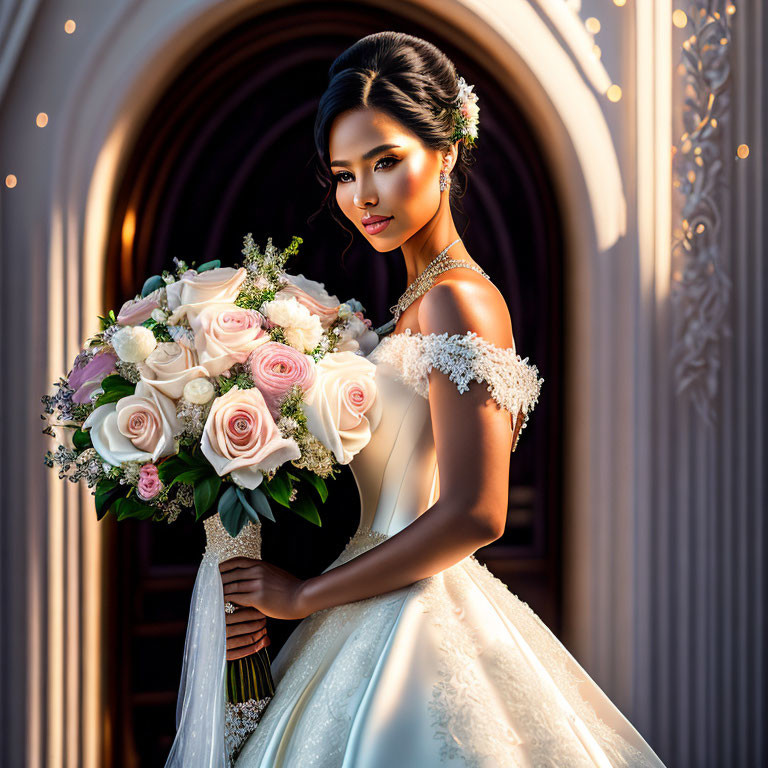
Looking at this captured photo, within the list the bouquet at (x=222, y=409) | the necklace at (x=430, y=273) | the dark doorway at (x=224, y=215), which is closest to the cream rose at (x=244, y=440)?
the bouquet at (x=222, y=409)

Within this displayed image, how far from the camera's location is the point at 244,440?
4.08ft

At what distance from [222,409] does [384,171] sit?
26.0 inches

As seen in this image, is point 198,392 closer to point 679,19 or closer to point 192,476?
point 192,476

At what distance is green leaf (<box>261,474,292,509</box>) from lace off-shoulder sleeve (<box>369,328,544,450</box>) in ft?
1.11

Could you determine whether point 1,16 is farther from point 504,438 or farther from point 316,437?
point 504,438

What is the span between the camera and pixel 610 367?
92.5 inches

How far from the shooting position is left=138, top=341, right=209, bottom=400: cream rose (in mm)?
1311

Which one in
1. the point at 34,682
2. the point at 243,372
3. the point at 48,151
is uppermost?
the point at 48,151

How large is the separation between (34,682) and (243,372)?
134 centimetres

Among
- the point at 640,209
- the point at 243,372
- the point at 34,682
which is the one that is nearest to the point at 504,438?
the point at 243,372

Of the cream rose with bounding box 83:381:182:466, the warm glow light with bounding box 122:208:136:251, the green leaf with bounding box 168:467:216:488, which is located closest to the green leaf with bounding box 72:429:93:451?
the cream rose with bounding box 83:381:182:466

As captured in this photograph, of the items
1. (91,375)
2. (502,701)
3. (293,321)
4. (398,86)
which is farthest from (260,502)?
(398,86)

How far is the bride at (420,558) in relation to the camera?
1.28 meters

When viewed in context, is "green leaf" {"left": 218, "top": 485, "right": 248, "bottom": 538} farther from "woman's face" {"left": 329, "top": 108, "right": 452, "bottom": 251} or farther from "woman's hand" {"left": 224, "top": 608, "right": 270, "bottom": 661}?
"woman's face" {"left": 329, "top": 108, "right": 452, "bottom": 251}
